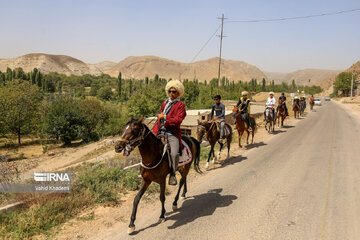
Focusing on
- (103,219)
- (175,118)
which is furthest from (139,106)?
(175,118)

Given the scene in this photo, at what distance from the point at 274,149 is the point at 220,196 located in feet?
24.4

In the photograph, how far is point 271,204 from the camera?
6629 millimetres

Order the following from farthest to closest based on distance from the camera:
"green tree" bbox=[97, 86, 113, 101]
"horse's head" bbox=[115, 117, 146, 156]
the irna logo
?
"green tree" bbox=[97, 86, 113, 101] → the irna logo → "horse's head" bbox=[115, 117, 146, 156]

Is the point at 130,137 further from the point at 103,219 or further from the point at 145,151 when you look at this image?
the point at 103,219

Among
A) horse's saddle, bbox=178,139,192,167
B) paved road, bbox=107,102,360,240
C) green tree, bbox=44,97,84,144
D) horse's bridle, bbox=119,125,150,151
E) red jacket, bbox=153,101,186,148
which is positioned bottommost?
green tree, bbox=44,97,84,144

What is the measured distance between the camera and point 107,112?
151 ft

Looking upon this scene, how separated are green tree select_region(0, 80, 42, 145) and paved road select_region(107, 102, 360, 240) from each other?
39.6 m

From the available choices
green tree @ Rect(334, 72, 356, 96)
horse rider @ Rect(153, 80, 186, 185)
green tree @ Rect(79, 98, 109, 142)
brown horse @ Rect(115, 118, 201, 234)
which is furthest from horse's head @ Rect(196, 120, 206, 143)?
green tree @ Rect(334, 72, 356, 96)

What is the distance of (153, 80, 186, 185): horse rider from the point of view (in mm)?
5781

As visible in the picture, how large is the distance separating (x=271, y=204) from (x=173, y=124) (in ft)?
11.7

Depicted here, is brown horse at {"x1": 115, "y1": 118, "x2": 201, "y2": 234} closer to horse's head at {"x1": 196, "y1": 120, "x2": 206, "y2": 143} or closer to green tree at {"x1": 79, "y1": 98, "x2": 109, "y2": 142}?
horse's head at {"x1": 196, "y1": 120, "x2": 206, "y2": 143}

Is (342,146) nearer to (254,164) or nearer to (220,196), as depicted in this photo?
(254,164)

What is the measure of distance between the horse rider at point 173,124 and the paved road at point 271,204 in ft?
3.92

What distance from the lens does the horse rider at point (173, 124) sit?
5.78 meters
